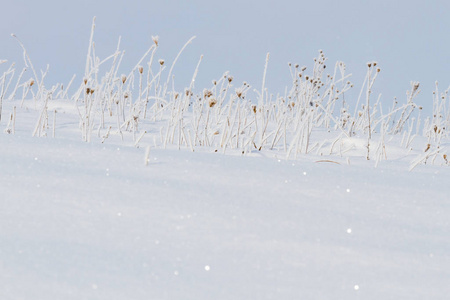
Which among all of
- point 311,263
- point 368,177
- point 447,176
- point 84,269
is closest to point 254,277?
point 311,263

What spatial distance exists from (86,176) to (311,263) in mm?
535

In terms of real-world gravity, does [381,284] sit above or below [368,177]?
below

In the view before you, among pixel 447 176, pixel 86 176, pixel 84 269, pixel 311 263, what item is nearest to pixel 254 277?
pixel 311 263

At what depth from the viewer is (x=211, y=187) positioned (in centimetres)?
125

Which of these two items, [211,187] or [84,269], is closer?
[84,269]

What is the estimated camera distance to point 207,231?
1.01 meters

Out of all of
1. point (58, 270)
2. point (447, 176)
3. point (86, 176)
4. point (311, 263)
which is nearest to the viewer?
point (58, 270)

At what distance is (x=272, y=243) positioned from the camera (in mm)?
997

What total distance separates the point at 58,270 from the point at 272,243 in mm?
354

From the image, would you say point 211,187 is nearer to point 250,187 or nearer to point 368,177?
point 250,187

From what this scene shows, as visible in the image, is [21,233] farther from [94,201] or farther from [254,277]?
[254,277]

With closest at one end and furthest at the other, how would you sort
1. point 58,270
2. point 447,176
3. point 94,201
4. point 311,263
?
point 58,270 < point 311,263 < point 94,201 < point 447,176

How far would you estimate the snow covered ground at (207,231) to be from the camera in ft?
2.81

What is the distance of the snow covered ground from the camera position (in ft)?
2.81
